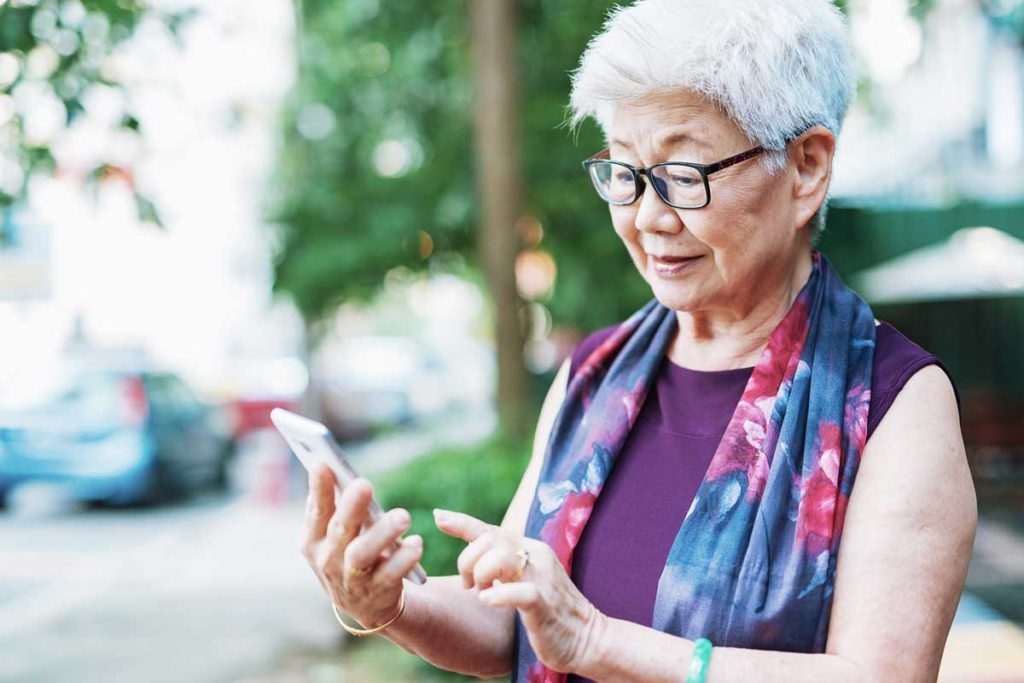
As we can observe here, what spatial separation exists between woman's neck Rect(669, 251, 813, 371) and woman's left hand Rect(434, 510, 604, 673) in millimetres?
528

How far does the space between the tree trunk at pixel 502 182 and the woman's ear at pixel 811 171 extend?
441cm

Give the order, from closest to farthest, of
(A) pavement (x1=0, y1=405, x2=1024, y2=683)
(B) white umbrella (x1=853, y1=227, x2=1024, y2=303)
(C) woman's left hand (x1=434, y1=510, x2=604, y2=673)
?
(C) woman's left hand (x1=434, y1=510, x2=604, y2=673), (A) pavement (x1=0, y1=405, x2=1024, y2=683), (B) white umbrella (x1=853, y1=227, x2=1024, y2=303)

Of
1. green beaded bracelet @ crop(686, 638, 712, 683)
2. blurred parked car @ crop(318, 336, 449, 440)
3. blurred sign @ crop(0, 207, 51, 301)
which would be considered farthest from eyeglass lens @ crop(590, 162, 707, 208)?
blurred parked car @ crop(318, 336, 449, 440)

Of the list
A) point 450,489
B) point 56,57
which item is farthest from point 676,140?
point 450,489

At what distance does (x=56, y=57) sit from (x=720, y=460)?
3357 millimetres

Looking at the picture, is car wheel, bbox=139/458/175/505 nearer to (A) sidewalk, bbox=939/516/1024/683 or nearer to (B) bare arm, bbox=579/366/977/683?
(A) sidewalk, bbox=939/516/1024/683

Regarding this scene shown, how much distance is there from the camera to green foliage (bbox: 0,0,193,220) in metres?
3.86

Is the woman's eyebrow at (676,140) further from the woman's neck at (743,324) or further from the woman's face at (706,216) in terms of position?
the woman's neck at (743,324)

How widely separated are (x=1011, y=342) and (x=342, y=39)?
919cm

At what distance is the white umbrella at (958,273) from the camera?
35.7 feet

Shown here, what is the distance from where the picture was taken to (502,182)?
6.02m

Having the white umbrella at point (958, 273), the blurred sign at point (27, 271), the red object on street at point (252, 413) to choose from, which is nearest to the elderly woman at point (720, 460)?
the blurred sign at point (27, 271)

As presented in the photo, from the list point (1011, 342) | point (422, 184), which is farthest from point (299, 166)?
point (1011, 342)

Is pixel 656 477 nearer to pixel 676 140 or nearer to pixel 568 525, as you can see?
pixel 568 525
